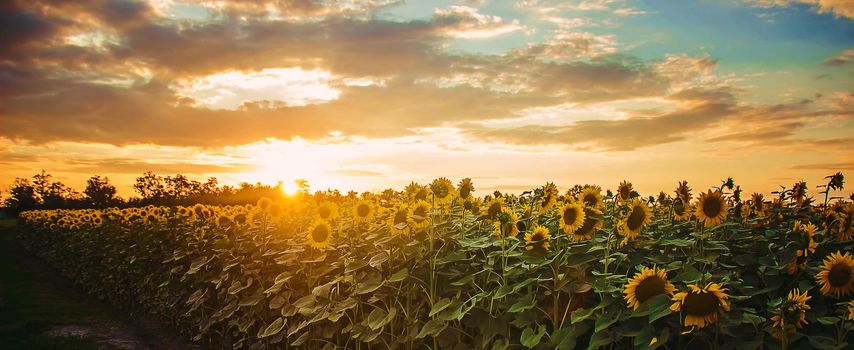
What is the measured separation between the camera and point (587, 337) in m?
3.39

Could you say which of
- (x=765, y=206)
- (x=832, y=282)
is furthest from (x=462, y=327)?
(x=765, y=206)

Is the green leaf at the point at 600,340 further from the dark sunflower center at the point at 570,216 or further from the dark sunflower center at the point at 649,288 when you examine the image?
the dark sunflower center at the point at 570,216

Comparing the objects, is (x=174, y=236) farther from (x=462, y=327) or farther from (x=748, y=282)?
(x=748, y=282)

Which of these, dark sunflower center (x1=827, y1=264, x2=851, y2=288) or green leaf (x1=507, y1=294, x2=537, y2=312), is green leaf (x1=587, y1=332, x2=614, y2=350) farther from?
dark sunflower center (x1=827, y1=264, x2=851, y2=288)

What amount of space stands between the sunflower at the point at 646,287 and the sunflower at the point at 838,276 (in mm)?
783

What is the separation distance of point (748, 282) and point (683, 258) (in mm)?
356

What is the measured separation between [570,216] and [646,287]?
32.6 inches

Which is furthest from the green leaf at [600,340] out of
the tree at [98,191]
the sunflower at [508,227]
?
the tree at [98,191]

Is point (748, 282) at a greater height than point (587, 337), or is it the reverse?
point (748, 282)

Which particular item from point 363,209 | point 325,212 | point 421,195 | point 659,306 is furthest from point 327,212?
point 659,306

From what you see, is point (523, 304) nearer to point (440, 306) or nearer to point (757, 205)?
point (440, 306)

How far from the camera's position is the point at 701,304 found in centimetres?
270

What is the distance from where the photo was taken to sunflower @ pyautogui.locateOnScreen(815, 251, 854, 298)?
296 cm

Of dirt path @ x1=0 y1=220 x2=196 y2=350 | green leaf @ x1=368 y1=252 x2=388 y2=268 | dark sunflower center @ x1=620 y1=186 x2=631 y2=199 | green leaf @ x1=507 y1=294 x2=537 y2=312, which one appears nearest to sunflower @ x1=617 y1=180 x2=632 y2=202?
dark sunflower center @ x1=620 y1=186 x2=631 y2=199
